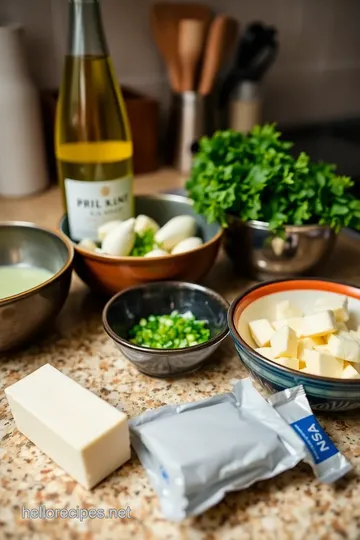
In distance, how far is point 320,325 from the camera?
602 mm

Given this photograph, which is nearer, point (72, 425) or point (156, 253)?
point (72, 425)

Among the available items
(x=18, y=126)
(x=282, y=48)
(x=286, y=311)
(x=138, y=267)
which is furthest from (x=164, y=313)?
(x=282, y=48)

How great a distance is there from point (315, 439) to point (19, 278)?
1.62 feet

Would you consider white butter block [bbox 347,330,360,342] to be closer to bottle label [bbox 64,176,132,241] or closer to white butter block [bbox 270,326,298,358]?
white butter block [bbox 270,326,298,358]

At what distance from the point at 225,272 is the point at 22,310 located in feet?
1.32

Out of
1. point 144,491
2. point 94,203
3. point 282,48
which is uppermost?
point 282,48

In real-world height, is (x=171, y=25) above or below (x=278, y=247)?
above

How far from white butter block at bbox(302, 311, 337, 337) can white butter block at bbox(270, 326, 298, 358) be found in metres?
0.02

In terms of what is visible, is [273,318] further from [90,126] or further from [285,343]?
[90,126]

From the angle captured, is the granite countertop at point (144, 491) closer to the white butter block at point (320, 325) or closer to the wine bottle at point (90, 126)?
the white butter block at point (320, 325)

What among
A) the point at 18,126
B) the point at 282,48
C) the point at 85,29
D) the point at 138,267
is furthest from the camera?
the point at 282,48

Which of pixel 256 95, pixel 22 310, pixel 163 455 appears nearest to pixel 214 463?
pixel 163 455

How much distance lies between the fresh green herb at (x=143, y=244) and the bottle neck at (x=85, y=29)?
34 cm

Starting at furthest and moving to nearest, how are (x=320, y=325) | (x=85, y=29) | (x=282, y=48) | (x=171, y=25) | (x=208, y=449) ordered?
(x=282, y=48), (x=171, y=25), (x=85, y=29), (x=320, y=325), (x=208, y=449)
